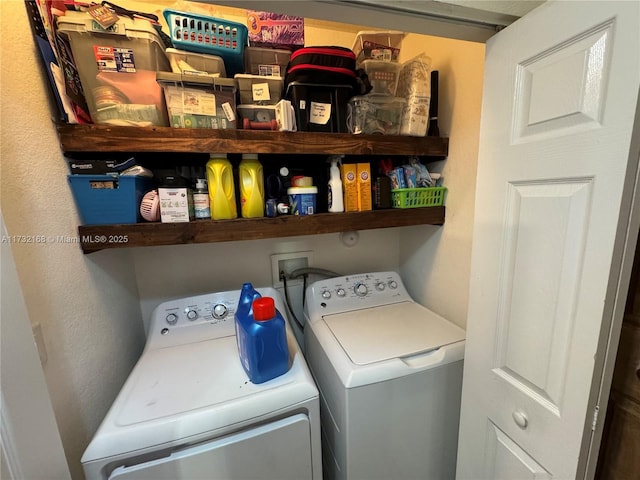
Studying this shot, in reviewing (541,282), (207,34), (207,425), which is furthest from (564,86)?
(207,425)

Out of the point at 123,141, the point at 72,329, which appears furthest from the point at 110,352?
the point at 123,141

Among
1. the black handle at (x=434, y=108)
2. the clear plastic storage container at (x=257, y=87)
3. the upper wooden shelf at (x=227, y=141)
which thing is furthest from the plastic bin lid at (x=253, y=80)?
the black handle at (x=434, y=108)

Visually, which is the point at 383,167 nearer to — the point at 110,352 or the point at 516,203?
the point at 516,203

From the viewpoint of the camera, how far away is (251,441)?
82cm

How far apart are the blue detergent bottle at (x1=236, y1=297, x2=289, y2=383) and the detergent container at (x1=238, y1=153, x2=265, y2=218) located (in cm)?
39

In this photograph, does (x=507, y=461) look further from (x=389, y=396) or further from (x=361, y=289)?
(x=361, y=289)

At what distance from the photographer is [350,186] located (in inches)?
47.9

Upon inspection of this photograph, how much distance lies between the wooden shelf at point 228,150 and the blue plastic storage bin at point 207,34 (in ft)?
1.04

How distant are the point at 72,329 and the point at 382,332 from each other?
1140 mm

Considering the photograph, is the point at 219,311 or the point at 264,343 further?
the point at 219,311

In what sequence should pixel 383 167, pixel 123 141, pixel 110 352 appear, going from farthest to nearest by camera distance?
pixel 383 167 < pixel 110 352 < pixel 123 141

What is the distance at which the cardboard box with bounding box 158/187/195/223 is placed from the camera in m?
0.98

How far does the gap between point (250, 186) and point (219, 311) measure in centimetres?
64

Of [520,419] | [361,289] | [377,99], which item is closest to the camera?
[520,419]
